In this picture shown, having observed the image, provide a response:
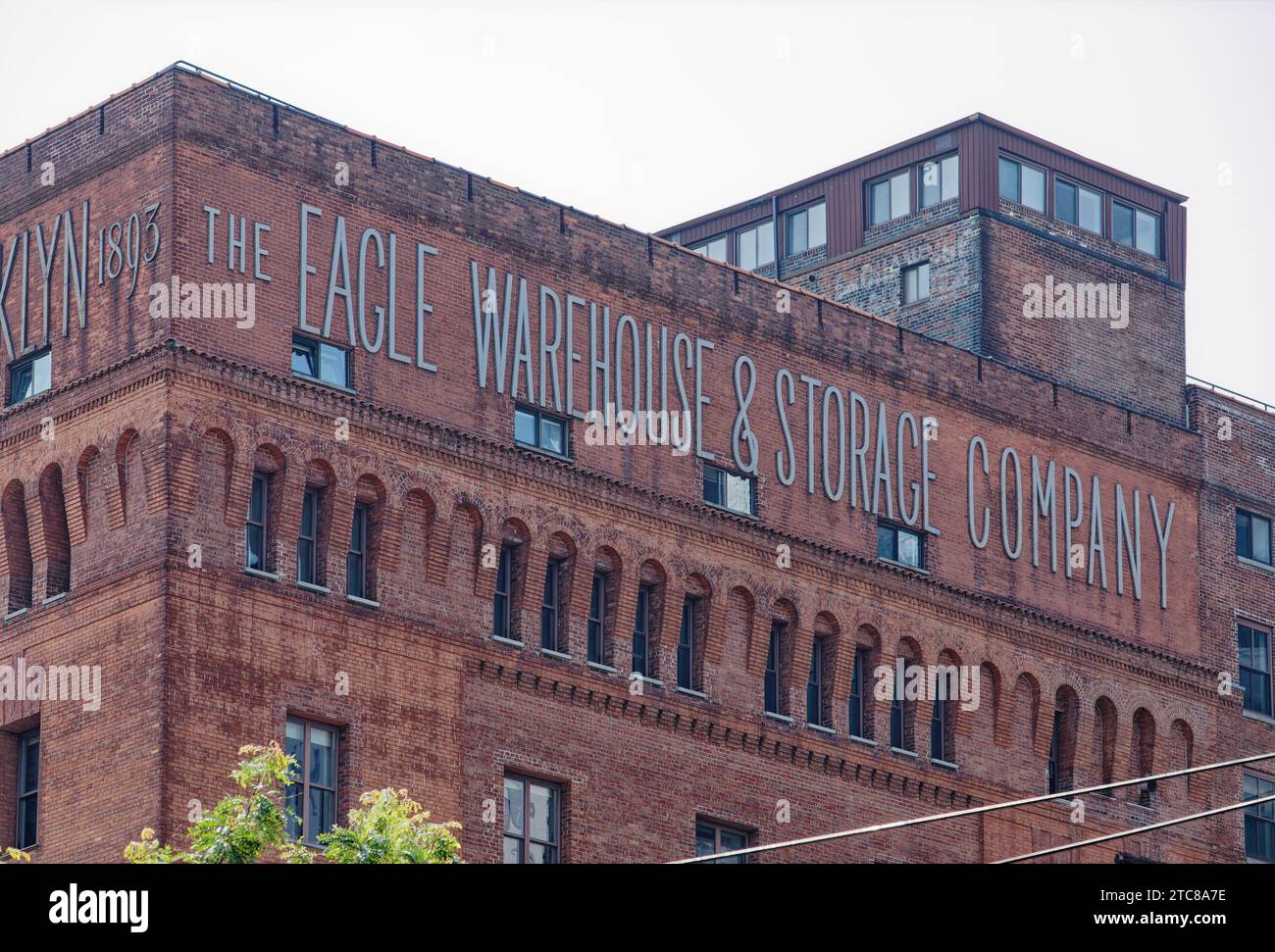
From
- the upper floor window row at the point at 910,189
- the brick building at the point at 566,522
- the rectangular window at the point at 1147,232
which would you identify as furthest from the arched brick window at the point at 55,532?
the rectangular window at the point at 1147,232

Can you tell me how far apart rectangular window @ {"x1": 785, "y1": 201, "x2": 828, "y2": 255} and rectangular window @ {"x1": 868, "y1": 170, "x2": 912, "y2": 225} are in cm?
129

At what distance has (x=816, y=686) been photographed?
51.9 m

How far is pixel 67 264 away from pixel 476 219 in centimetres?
663

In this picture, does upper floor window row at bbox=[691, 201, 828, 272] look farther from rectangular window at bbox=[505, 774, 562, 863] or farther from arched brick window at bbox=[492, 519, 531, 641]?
rectangular window at bbox=[505, 774, 562, 863]

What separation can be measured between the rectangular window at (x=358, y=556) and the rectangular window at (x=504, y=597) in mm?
2450

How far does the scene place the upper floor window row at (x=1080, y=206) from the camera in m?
61.2

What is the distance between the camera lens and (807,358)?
52781 millimetres

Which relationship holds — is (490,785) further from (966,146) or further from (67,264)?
(966,146)

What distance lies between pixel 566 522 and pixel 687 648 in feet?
11.3
